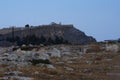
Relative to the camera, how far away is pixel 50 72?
23.7 metres

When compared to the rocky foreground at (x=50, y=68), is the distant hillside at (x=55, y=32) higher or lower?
higher

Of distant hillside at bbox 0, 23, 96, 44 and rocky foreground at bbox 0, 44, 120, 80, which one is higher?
distant hillside at bbox 0, 23, 96, 44

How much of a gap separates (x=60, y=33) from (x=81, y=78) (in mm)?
150737

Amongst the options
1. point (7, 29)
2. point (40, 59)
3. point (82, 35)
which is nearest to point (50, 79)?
point (40, 59)

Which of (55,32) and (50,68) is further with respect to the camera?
(55,32)

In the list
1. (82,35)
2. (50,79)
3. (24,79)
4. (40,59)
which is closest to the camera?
(24,79)

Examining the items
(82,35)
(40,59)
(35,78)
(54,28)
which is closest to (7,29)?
(54,28)

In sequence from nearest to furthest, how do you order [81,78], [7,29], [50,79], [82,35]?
[50,79], [81,78], [82,35], [7,29]

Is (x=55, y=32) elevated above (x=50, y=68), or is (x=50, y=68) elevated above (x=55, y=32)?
(x=55, y=32)

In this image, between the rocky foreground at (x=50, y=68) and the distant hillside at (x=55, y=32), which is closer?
the rocky foreground at (x=50, y=68)

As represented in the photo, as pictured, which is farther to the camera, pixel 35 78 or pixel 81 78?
pixel 81 78

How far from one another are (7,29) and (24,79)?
167 metres

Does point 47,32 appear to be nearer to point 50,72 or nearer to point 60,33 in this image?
point 60,33

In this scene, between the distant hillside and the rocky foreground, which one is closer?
the rocky foreground
